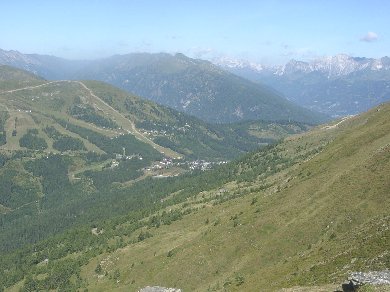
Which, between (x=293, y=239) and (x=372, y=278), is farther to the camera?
(x=293, y=239)

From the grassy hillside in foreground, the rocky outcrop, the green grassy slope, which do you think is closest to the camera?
the rocky outcrop

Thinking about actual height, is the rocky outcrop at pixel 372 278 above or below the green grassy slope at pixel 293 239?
above

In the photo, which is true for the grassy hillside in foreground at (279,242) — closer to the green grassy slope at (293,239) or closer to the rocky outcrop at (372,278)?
the green grassy slope at (293,239)

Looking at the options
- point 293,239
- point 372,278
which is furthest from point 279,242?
point 372,278

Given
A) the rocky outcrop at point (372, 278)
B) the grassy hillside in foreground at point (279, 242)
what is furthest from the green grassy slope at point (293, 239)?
the rocky outcrop at point (372, 278)

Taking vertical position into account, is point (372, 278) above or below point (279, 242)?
above

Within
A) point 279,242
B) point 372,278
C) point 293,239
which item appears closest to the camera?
point 372,278

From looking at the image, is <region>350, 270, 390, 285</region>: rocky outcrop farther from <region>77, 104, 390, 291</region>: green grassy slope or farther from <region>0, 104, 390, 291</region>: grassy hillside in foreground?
<region>0, 104, 390, 291</region>: grassy hillside in foreground

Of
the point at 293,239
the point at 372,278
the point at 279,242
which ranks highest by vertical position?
the point at 372,278

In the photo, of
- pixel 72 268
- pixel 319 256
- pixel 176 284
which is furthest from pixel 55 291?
pixel 319 256

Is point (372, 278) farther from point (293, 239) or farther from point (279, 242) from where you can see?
point (279, 242)

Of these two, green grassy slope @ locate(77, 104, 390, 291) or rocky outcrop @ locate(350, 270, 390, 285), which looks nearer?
rocky outcrop @ locate(350, 270, 390, 285)

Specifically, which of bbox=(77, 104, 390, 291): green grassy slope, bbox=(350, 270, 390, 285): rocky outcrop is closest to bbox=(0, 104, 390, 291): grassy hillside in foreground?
bbox=(77, 104, 390, 291): green grassy slope
